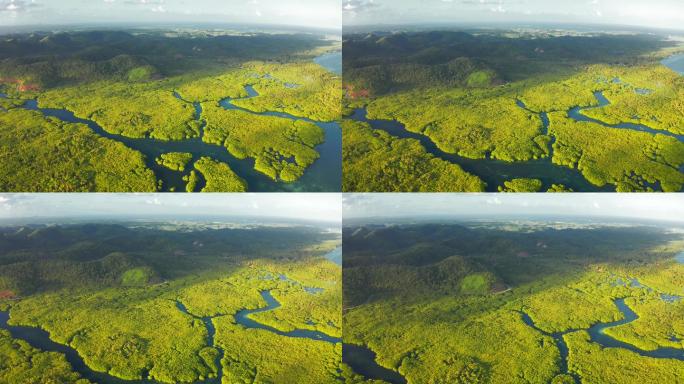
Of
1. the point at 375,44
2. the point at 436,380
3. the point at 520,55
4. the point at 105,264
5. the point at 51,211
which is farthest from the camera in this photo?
the point at 520,55

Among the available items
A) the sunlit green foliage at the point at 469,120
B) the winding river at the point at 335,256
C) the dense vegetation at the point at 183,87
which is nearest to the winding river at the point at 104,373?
the winding river at the point at 335,256

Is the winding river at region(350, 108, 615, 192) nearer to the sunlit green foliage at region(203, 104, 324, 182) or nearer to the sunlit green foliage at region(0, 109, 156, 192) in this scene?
the sunlit green foliage at region(203, 104, 324, 182)

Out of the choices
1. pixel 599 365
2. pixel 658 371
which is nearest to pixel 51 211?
pixel 599 365

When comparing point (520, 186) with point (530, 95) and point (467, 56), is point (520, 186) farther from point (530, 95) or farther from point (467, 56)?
point (467, 56)

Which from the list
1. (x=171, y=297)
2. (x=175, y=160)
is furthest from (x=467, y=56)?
(x=171, y=297)

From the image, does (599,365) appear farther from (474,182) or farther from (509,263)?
(474,182)

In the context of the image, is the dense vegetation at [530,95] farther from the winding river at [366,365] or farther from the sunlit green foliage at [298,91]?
the winding river at [366,365]

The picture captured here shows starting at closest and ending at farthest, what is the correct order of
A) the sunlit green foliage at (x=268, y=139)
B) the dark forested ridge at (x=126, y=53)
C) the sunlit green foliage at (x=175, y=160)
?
the sunlit green foliage at (x=268, y=139) < the sunlit green foliage at (x=175, y=160) < the dark forested ridge at (x=126, y=53)
